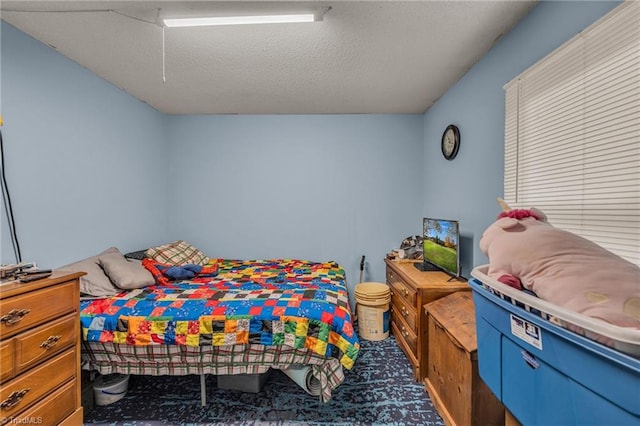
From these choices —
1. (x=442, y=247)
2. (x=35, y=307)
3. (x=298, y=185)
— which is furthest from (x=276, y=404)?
(x=298, y=185)

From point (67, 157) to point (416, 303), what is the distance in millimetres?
3171

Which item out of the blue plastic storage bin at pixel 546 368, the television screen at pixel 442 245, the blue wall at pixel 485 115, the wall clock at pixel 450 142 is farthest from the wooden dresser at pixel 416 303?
the wall clock at pixel 450 142

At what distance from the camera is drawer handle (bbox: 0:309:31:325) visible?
124 cm

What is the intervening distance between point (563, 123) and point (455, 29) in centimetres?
95

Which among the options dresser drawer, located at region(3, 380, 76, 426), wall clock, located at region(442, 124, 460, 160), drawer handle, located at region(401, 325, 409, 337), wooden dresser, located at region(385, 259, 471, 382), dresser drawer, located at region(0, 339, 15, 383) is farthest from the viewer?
wall clock, located at region(442, 124, 460, 160)

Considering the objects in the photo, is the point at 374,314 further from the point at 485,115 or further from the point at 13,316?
the point at 13,316

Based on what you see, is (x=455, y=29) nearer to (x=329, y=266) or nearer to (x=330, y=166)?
(x=330, y=166)

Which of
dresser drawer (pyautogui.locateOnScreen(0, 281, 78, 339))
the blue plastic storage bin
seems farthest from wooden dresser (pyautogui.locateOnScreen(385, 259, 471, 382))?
dresser drawer (pyautogui.locateOnScreen(0, 281, 78, 339))

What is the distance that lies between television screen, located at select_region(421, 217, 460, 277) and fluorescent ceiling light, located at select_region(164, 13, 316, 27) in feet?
6.22

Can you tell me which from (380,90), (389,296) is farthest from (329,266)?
(380,90)

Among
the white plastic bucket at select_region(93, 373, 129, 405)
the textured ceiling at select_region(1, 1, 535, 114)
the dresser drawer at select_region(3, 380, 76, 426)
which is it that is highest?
the textured ceiling at select_region(1, 1, 535, 114)

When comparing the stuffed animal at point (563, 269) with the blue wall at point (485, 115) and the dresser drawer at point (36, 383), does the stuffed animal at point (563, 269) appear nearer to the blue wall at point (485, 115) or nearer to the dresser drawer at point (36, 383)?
the blue wall at point (485, 115)

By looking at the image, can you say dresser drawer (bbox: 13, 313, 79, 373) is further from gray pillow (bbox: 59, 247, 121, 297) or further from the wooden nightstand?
the wooden nightstand

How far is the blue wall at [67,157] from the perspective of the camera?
182 centimetres
